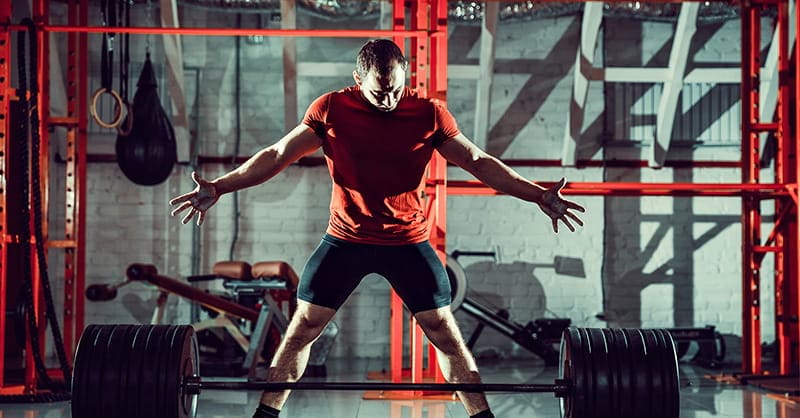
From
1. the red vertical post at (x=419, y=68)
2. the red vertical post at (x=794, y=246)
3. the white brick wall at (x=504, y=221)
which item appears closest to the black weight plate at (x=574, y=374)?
the red vertical post at (x=419, y=68)

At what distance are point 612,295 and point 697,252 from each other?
826 millimetres

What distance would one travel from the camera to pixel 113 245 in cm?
782

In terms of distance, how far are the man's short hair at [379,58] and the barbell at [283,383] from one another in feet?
3.54

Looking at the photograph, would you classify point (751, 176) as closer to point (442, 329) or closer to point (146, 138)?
point (442, 329)

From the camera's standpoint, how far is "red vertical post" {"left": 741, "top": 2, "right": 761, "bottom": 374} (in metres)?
6.36

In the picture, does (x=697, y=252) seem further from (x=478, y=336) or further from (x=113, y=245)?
(x=113, y=245)

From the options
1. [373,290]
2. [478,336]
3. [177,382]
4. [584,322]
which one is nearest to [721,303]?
[584,322]

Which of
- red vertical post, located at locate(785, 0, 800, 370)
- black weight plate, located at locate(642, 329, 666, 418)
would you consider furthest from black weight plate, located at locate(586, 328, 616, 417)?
red vertical post, located at locate(785, 0, 800, 370)

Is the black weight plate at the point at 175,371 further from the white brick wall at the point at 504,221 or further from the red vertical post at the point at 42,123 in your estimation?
the white brick wall at the point at 504,221

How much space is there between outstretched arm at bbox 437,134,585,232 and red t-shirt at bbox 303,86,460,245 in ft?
0.21

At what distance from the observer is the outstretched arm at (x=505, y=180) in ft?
10.7

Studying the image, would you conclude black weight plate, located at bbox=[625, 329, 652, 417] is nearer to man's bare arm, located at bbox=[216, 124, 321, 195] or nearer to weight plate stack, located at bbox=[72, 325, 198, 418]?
man's bare arm, located at bbox=[216, 124, 321, 195]

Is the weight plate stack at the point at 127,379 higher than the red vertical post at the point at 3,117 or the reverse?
the reverse

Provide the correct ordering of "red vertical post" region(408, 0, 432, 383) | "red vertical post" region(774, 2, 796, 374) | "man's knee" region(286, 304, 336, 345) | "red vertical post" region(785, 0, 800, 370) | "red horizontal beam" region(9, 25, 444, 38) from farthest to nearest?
"red vertical post" region(774, 2, 796, 374)
"red vertical post" region(785, 0, 800, 370)
"red vertical post" region(408, 0, 432, 383)
"red horizontal beam" region(9, 25, 444, 38)
"man's knee" region(286, 304, 336, 345)
